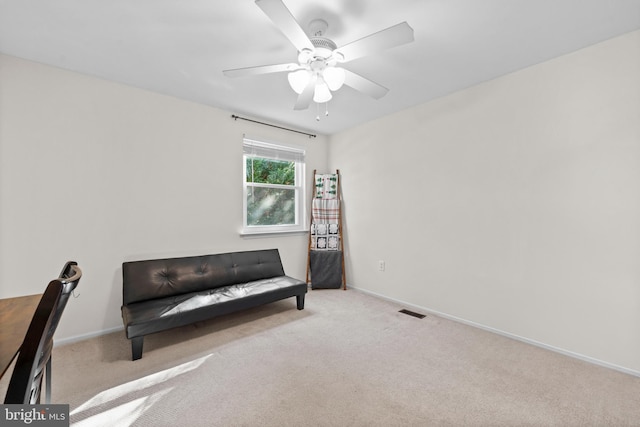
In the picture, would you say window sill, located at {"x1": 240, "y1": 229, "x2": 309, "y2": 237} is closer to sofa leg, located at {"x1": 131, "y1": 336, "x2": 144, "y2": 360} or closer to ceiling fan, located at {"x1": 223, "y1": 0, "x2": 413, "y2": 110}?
sofa leg, located at {"x1": 131, "y1": 336, "x2": 144, "y2": 360}

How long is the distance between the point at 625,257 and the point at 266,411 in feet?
8.85

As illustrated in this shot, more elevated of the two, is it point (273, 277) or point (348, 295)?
point (273, 277)

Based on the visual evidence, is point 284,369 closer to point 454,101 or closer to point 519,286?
point 519,286

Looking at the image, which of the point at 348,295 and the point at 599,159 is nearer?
the point at 599,159

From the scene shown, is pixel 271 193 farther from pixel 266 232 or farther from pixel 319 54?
pixel 319 54

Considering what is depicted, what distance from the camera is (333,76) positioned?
1843 mm

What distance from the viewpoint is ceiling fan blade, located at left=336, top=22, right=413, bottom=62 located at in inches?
56.2

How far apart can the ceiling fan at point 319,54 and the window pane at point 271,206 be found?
178 centimetres

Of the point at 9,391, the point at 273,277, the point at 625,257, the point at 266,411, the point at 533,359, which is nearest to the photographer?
the point at 9,391

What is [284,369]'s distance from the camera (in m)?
2.03

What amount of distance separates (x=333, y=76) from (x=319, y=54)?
161 millimetres

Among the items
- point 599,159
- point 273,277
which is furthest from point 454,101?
point 273,277

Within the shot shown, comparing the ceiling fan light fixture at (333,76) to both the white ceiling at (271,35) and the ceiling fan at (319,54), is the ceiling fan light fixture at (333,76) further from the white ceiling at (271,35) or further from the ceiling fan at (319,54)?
the white ceiling at (271,35)

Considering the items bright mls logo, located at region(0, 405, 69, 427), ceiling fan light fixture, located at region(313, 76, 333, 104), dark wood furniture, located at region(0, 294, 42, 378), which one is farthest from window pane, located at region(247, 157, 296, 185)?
bright mls logo, located at region(0, 405, 69, 427)
